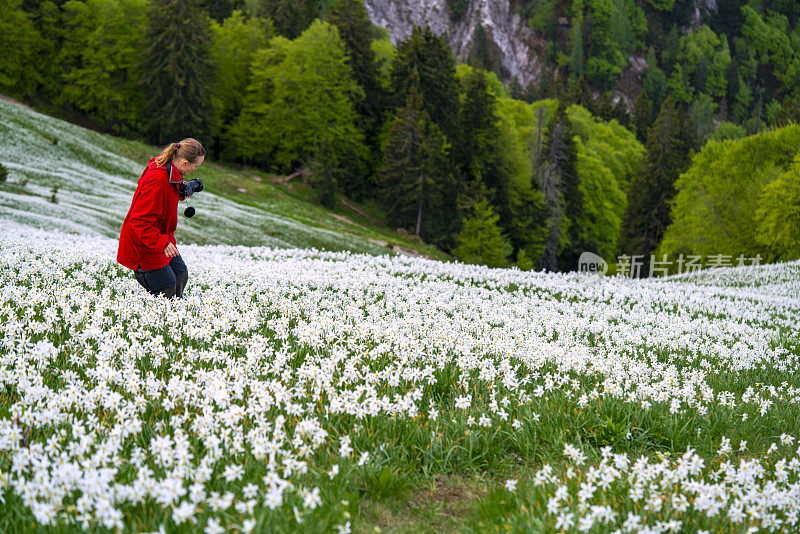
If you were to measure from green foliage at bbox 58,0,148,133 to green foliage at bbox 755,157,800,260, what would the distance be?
61.7 meters

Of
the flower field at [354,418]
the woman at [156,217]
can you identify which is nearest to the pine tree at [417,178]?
the flower field at [354,418]

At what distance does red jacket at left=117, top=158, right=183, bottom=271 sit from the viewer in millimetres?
7344

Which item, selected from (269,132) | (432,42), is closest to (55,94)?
(269,132)

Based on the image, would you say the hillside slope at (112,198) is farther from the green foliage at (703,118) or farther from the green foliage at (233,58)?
the green foliage at (703,118)

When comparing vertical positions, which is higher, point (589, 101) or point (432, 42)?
point (589, 101)

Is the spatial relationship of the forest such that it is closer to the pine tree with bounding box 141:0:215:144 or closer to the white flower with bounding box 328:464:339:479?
the pine tree with bounding box 141:0:215:144

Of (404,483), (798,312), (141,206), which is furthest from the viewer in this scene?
(798,312)

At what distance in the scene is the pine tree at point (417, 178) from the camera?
5800 cm

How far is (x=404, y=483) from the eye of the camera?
4320 mm

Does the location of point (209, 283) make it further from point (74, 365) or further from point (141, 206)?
point (74, 365)

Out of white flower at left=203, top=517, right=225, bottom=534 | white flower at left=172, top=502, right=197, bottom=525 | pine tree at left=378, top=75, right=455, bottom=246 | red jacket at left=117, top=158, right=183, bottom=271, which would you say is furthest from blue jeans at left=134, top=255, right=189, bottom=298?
pine tree at left=378, top=75, right=455, bottom=246

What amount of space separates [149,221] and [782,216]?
47956 millimetres

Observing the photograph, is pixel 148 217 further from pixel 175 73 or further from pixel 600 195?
pixel 600 195

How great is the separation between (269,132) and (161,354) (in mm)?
62103
